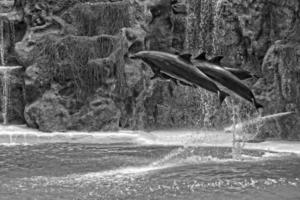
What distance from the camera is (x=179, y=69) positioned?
5.60 metres

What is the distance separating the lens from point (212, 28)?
18.6 meters

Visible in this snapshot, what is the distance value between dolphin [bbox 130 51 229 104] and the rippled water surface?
6.17 feet

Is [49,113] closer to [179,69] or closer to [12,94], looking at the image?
[12,94]

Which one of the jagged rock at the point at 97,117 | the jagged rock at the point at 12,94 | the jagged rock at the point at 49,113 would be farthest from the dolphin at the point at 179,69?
the jagged rock at the point at 12,94

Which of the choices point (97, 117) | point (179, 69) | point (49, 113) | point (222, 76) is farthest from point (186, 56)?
point (49, 113)

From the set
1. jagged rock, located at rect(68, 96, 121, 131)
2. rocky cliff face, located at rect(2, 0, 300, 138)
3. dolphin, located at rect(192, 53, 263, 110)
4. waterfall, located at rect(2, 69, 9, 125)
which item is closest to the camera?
dolphin, located at rect(192, 53, 263, 110)

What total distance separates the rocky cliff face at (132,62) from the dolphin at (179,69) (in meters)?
9.37

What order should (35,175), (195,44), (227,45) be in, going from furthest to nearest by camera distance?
(195,44) < (227,45) < (35,175)

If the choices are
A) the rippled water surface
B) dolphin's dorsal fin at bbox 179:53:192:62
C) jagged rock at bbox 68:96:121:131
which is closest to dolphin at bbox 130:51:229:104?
dolphin's dorsal fin at bbox 179:53:192:62

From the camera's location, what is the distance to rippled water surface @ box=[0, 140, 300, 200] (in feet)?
23.4

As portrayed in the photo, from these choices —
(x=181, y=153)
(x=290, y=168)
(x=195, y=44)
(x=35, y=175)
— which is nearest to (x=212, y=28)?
(x=195, y=44)

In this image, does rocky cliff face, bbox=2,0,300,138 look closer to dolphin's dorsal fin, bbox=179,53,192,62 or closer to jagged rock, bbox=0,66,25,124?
jagged rock, bbox=0,66,25,124

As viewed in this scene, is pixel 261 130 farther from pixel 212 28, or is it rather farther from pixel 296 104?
pixel 212 28

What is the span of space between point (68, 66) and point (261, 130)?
5.84 meters
